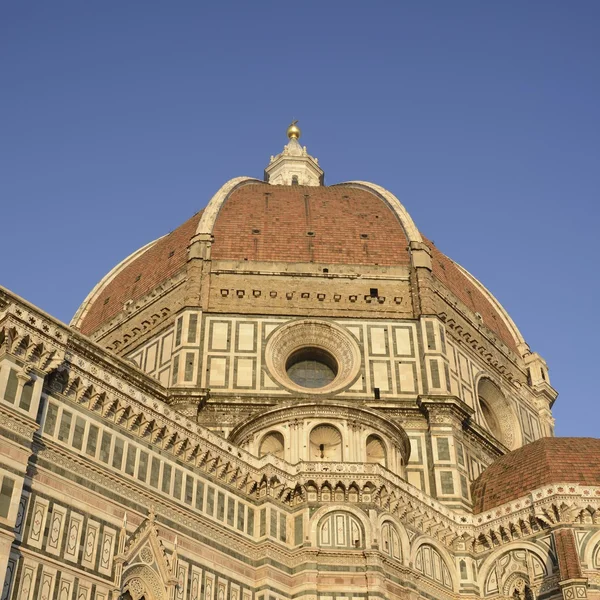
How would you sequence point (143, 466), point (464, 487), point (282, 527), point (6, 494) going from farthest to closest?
point (464, 487) < point (282, 527) < point (143, 466) < point (6, 494)

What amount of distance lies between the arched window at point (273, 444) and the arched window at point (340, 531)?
338 cm

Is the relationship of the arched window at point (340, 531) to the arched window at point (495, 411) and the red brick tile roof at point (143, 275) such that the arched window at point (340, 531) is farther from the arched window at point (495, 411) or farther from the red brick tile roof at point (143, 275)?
the red brick tile roof at point (143, 275)

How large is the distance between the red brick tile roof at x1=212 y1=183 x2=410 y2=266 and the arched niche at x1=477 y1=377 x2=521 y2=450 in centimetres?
664

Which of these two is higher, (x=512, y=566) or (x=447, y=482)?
(x=447, y=482)

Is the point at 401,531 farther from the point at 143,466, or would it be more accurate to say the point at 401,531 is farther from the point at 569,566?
the point at 143,466

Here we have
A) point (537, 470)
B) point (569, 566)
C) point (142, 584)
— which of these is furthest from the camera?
point (537, 470)

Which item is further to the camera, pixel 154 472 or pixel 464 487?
pixel 464 487

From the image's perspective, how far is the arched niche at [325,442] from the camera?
97.2 feet

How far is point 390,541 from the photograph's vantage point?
90.4ft

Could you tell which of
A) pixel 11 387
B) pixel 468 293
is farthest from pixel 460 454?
pixel 11 387

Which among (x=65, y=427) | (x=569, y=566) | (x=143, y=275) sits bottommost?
(x=569, y=566)

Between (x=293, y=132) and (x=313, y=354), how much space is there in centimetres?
2955

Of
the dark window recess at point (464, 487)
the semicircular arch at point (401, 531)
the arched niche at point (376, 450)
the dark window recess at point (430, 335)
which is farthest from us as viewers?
the dark window recess at point (430, 335)

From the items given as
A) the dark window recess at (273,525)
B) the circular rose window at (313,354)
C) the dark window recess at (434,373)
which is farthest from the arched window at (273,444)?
the dark window recess at (434,373)
